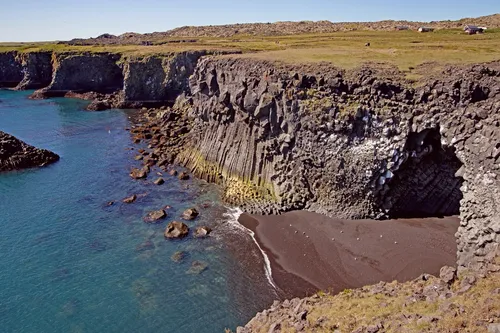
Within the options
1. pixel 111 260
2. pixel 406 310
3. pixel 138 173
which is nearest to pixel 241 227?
pixel 111 260

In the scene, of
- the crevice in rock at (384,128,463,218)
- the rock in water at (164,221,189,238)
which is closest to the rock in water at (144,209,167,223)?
the rock in water at (164,221,189,238)

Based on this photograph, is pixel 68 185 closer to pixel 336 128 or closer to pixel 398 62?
pixel 336 128

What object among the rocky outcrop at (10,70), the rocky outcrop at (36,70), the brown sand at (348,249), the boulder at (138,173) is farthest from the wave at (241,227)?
the rocky outcrop at (10,70)

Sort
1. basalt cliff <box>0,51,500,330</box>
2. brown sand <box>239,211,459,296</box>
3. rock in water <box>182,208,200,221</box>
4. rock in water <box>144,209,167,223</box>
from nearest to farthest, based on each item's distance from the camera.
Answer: basalt cliff <box>0,51,500,330</box> < brown sand <box>239,211,459,296</box> < rock in water <box>144,209,167,223</box> < rock in water <box>182,208,200,221</box>

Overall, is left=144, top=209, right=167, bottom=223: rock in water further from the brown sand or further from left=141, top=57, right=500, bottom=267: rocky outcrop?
the brown sand

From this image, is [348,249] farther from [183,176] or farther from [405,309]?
[183,176]

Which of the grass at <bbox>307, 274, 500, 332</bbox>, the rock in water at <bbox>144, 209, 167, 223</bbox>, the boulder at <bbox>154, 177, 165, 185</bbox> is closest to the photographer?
the grass at <bbox>307, 274, 500, 332</bbox>

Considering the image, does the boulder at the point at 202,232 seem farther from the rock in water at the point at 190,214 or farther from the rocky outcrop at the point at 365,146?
the rocky outcrop at the point at 365,146
